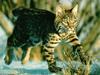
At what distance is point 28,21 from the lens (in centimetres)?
223

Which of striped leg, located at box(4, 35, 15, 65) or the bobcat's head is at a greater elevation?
the bobcat's head

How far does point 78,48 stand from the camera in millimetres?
2236

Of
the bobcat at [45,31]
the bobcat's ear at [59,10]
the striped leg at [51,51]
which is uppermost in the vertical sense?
the bobcat's ear at [59,10]

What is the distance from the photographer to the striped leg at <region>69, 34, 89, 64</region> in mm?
2225

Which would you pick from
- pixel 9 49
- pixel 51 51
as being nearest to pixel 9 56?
pixel 9 49

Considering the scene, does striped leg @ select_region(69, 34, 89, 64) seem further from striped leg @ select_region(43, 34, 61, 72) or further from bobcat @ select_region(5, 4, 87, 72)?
striped leg @ select_region(43, 34, 61, 72)

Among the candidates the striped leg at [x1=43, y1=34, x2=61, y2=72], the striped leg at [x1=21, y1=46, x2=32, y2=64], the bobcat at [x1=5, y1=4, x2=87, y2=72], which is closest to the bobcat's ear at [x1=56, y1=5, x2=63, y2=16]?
the bobcat at [x1=5, y1=4, x2=87, y2=72]

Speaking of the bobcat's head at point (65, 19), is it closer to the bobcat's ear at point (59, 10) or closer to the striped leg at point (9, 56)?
the bobcat's ear at point (59, 10)

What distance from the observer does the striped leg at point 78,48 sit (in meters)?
2.22

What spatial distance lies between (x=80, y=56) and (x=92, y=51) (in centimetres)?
10

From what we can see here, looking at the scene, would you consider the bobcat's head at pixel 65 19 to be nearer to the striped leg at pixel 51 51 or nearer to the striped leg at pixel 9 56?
the striped leg at pixel 51 51

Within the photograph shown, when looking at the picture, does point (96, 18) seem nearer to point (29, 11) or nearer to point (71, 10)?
point (71, 10)

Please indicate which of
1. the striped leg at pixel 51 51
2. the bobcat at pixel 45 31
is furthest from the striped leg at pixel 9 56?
the striped leg at pixel 51 51

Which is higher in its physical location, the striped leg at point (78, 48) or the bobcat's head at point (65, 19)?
the bobcat's head at point (65, 19)
